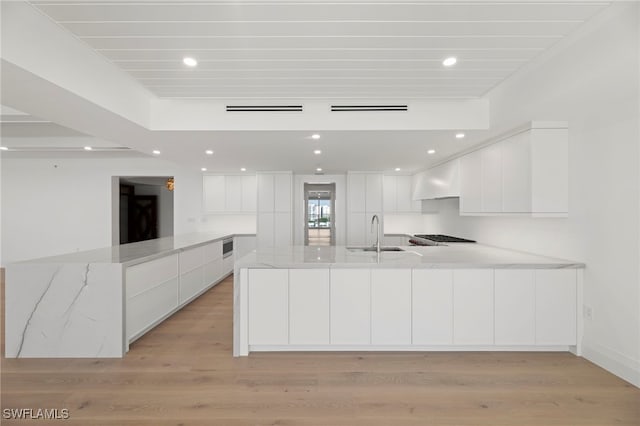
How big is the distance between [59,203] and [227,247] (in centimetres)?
419

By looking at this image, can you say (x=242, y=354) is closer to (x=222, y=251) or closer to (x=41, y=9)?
(x=41, y=9)

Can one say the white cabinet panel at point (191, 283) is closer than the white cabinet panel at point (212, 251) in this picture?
Yes

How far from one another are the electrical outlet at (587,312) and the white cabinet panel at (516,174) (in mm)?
983

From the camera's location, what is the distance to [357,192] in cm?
655

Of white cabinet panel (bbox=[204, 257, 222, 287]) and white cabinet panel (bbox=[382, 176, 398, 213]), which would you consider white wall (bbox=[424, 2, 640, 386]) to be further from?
white cabinet panel (bbox=[204, 257, 222, 287])

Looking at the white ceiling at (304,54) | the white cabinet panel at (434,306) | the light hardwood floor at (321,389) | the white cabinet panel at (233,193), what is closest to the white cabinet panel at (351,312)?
the light hardwood floor at (321,389)

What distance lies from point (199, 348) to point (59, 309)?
4.23ft

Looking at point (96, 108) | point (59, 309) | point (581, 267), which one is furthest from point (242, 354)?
point (581, 267)

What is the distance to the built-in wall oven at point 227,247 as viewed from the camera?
584cm

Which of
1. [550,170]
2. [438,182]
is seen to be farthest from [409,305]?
[438,182]

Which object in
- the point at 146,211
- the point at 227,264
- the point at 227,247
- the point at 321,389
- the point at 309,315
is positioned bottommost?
the point at 321,389

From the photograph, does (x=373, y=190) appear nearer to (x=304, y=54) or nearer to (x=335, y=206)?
(x=335, y=206)

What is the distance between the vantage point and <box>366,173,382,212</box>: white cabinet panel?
6.54 m

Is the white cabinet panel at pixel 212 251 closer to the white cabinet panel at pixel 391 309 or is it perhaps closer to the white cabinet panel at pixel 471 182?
the white cabinet panel at pixel 391 309
